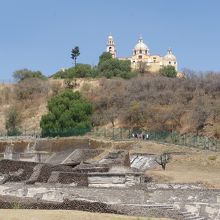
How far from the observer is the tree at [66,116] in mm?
69812

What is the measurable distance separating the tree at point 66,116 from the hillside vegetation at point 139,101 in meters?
6.05

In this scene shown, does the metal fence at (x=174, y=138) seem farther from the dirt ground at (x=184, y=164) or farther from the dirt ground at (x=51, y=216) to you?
the dirt ground at (x=51, y=216)

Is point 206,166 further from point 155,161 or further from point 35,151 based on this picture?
point 35,151

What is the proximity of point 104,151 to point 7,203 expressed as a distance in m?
32.5

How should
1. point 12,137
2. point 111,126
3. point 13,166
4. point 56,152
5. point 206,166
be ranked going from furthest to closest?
point 111,126 < point 12,137 < point 56,152 < point 206,166 < point 13,166

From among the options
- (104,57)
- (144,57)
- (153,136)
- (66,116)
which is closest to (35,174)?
(153,136)

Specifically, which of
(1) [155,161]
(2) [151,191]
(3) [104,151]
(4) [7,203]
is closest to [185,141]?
(3) [104,151]

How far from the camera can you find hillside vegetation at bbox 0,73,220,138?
7275cm

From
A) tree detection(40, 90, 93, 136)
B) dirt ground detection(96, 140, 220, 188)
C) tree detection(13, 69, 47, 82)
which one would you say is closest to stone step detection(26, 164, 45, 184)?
dirt ground detection(96, 140, 220, 188)

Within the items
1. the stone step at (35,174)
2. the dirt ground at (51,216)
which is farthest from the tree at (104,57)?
the dirt ground at (51,216)

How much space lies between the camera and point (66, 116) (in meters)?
70.2

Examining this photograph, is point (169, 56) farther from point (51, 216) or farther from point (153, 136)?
point (51, 216)

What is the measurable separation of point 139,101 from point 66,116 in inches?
522

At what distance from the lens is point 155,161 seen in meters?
44.9
